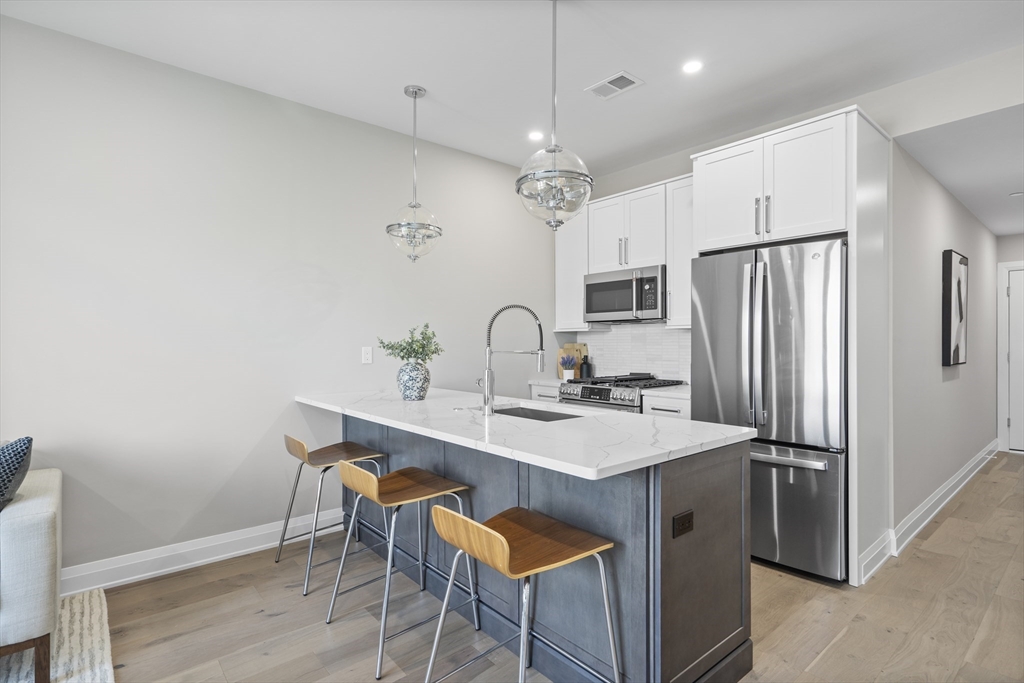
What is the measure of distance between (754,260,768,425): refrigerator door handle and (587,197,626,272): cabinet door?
1416 mm

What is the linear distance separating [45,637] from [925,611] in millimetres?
3598

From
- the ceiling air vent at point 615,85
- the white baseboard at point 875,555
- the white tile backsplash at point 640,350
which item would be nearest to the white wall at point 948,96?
the ceiling air vent at point 615,85

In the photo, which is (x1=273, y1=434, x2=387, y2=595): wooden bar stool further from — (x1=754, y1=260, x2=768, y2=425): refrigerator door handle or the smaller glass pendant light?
(x1=754, y1=260, x2=768, y2=425): refrigerator door handle

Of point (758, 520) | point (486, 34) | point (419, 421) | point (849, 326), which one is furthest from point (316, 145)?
point (758, 520)

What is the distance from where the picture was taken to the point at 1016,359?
5.93 meters

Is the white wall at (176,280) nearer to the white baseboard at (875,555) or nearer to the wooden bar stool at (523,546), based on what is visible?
the wooden bar stool at (523,546)

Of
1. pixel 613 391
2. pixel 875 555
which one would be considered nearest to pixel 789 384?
pixel 875 555

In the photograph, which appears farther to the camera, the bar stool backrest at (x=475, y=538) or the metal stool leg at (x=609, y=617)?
the metal stool leg at (x=609, y=617)

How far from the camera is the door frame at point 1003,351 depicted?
590cm

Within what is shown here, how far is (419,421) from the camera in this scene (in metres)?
2.25

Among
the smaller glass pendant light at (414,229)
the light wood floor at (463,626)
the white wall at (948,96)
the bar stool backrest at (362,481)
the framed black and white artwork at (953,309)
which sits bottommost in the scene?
the light wood floor at (463,626)

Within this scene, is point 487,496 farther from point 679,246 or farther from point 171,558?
point 679,246

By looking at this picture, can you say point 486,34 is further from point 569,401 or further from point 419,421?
point 569,401

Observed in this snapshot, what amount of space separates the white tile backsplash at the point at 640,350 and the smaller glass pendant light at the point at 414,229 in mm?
2089
